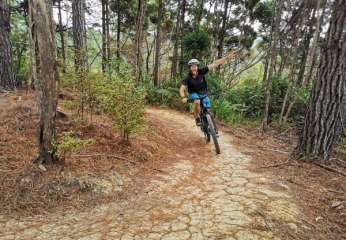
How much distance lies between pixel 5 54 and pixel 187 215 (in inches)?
342

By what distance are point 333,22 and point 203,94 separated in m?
2.95

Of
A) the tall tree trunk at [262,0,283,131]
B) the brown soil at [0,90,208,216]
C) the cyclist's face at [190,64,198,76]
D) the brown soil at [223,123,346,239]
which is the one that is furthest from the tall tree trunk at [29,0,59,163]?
the tall tree trunk at [262,0,283,131]

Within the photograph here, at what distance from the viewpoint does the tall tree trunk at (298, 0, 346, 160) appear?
508 centimetres

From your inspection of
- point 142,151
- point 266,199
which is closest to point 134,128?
point 142,151

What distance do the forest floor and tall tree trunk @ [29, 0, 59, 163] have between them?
38 centimetres


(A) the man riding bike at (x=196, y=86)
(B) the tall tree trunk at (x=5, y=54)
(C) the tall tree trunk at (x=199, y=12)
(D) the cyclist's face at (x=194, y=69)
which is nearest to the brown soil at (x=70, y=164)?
(A) the man riding bike at (x=196, y=86)

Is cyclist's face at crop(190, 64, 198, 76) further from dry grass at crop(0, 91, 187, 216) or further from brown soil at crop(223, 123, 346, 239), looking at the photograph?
brown soil at crop(223, 123, 346, 239)

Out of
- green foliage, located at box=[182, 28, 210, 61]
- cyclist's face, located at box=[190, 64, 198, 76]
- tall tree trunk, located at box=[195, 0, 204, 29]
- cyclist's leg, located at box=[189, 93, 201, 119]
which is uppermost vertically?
tall tree trunk, located at box=[195, 0, 204, 29]

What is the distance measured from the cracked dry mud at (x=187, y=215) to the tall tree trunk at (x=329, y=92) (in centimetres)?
125

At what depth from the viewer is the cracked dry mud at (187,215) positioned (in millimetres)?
3322

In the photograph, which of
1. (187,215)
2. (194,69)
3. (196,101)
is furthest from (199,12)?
(187,215)

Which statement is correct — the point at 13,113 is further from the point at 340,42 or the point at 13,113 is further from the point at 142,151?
the point at 340,42

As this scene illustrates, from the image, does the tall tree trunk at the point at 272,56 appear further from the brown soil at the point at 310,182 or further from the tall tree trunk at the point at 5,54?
the tall tree trunk at the point at 5,54

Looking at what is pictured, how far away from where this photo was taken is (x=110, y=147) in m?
5.61
